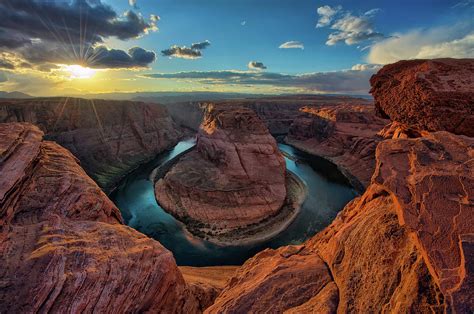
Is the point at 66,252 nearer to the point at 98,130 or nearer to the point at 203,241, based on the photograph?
the point at 203,241

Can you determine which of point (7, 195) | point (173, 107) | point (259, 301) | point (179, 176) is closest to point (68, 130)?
point (179, 176)

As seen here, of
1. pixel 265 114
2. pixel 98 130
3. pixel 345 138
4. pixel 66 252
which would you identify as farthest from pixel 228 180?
pixel 265 114

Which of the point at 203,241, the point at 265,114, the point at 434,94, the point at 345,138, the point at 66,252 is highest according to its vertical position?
the point at 434,94

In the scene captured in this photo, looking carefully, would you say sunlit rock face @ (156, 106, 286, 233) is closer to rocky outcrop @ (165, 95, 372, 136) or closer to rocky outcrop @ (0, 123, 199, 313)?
rocky outcrop @ (0, 123, 199, 313)

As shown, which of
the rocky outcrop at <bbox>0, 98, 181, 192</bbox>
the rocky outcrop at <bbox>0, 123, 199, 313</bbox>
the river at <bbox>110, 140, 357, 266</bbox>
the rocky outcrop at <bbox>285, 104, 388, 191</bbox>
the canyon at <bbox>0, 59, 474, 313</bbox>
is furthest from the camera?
the rocky outcrop at <bbox>285, 104, 388, 191</bbox>

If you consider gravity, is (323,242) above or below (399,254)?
below

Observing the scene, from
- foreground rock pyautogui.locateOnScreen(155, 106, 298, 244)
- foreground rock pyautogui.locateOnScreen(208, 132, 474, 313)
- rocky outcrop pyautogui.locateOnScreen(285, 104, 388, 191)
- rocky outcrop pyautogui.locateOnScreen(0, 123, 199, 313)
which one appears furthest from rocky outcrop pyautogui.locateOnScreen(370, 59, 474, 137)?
rocky outcrop pyautogui.locateOnScreen(285, 104, 388, 191)
